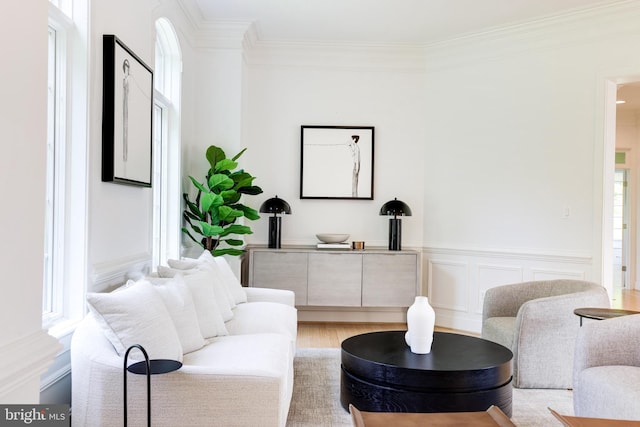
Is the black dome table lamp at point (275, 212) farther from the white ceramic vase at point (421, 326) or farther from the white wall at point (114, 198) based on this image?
the white ceramic vase at point (421, 326)

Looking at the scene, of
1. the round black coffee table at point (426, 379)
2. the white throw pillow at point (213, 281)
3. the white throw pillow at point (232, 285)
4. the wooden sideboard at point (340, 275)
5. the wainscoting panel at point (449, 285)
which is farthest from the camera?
the wainscoting panel at point (449, 285)

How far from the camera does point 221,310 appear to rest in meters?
3.31

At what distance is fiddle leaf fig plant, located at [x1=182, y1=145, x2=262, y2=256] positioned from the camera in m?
4.29

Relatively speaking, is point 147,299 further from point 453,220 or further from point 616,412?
point 453,220

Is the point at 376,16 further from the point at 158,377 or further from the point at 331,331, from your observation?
the point at 158,377

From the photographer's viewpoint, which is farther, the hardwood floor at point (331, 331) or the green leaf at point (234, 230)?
the hardwood floor at point (331, 331)

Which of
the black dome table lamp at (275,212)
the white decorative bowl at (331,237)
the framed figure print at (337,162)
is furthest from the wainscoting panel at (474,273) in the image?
the black dome table lamp at (275,212)

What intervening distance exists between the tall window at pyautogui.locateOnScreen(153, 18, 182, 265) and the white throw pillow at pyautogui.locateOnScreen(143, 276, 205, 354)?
5.13 ft

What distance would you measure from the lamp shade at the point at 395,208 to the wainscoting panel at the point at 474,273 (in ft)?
1.84

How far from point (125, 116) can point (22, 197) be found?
1.84 metres

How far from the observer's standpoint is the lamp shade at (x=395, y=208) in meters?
5.33

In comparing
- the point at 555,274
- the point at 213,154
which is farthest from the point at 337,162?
the point at 555,274

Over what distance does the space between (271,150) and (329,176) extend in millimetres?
668

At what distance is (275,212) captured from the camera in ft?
17.3
